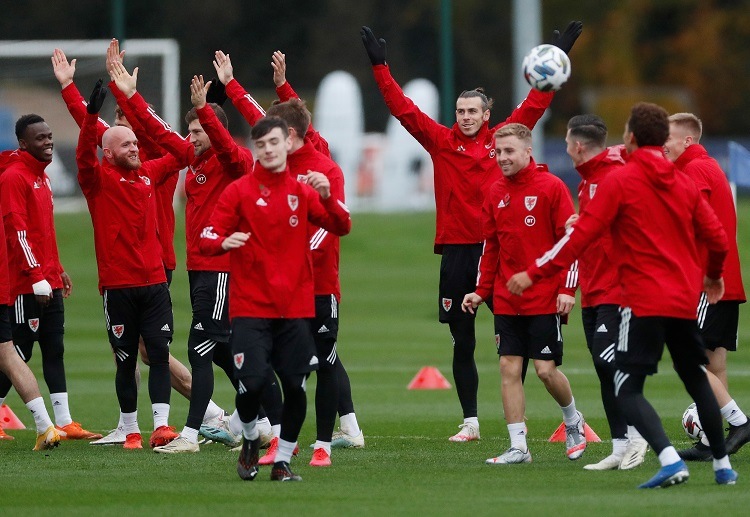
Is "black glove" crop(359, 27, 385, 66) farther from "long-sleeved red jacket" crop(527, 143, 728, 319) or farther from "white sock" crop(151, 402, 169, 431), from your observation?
"long-sleeved red jacket" crop(527, 143, 728, 319)

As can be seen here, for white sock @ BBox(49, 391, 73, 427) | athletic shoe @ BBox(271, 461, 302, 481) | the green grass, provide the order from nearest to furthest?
the green grass < athletic shoe @ BBox(271, 461, 302, 481) < white sock @ BBox(49, 391, 73, 427)

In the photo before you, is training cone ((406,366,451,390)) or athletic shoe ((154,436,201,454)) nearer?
athletic shoe ((154,436,201,454))

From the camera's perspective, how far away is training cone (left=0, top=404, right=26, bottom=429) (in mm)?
12805

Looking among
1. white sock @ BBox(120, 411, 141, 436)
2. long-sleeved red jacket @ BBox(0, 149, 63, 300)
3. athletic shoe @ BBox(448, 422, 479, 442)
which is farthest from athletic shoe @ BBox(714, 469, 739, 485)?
long-sleeved red jacket @ BBox(0, 149, 63, 300)

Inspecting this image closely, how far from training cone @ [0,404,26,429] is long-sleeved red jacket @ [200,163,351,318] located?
4.41m

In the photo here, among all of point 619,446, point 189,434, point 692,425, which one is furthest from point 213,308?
point 692,425

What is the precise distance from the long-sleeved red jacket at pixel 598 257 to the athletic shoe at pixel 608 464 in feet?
3.25

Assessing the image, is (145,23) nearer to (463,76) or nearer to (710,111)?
(463,76)

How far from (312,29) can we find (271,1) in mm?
2136

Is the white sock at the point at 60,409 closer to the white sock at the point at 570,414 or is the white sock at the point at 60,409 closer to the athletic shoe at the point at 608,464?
the white sock at the point at 570,414

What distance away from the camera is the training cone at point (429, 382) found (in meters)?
15.8

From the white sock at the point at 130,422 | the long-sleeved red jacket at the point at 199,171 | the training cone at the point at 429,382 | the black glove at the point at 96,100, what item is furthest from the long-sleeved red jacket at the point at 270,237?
the training cone at the point at 429,382

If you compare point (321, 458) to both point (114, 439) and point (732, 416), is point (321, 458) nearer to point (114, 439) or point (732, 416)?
point (114, 439)

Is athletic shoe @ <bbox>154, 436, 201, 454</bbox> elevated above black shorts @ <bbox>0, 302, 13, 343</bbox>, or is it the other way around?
black shorts @ <bbox>0, 302, 13, 343</bbox>
